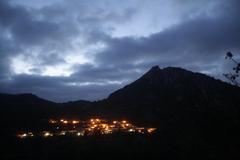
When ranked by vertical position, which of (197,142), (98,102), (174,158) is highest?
(98,102)

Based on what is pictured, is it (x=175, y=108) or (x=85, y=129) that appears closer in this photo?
(x=85, y=129)

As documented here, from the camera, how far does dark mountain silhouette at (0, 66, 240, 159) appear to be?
25891 millimetres

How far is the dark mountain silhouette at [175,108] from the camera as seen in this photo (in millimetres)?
25891

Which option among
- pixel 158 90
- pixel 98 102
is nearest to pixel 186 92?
pixel 158 90

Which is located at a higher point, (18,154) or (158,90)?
(158,90)

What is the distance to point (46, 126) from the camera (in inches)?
1937

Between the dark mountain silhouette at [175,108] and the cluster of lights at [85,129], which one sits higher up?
the dark mountain silhouette at [175,108]

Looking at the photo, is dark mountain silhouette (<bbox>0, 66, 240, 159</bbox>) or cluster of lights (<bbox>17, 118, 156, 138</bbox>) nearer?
dark mountain silhouette (<bbox>0, 66, 240, 159</bbox>)

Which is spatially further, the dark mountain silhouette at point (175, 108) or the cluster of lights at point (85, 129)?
the cluster of lights at point (85, 129)

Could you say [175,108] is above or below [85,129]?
above

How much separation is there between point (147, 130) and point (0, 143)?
24.2 metres

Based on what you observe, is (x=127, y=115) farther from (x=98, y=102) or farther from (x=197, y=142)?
(x=197, y=142)

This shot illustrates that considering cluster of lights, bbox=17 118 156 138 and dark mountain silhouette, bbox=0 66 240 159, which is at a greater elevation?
dark mountain silhouette, bbox=0 66 240 159

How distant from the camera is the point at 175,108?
70.6m
